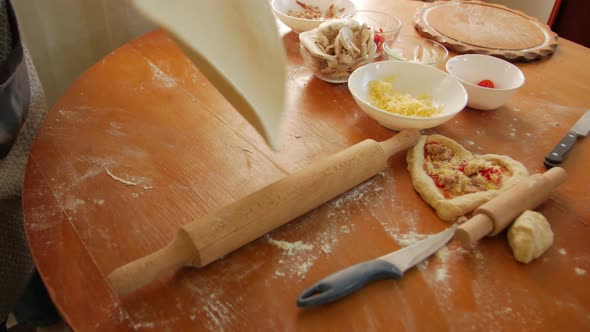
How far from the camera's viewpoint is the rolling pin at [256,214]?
0.65m

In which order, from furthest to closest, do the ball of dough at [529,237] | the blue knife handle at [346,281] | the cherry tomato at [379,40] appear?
the cherry tomato at [379,40]
the ball of dough at [529,237]
the blue knife handle at [346,281]

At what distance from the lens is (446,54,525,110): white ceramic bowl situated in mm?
1132

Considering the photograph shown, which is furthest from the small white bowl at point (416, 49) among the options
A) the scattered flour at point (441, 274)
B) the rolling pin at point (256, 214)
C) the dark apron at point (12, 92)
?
the dark apron at point (12, 92)

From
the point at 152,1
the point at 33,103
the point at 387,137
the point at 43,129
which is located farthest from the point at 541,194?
the point at 33,103

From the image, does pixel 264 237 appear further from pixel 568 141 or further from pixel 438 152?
pixel 568 141

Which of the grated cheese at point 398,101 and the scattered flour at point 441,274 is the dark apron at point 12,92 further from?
the scattered flour at point 441,274

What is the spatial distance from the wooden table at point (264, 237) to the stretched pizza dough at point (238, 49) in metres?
0.27

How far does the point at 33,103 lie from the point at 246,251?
76cm

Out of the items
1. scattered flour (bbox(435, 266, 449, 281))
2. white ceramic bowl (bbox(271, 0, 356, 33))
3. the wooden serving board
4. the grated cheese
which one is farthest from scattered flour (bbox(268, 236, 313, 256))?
the wooden serving board

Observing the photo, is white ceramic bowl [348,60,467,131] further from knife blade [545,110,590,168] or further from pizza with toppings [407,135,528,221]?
knife blade [545,110,590,168]

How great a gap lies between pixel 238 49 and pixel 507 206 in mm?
569

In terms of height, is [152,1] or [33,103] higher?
[152,1]

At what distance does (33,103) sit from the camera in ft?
3.60

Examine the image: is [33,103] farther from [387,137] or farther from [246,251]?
[387,137]
